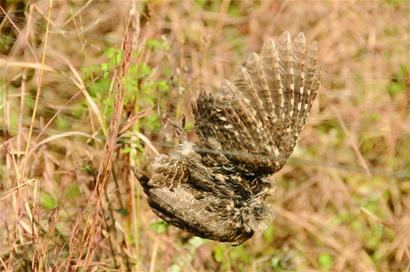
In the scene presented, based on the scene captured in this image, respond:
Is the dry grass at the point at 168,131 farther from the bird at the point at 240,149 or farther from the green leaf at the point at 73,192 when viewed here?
the bird at the point at 240,149

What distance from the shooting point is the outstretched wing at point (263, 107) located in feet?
11.0

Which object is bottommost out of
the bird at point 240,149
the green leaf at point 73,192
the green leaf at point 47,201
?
the green leaf at point 73,192

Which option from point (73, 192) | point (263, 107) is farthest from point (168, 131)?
point (73, 192)

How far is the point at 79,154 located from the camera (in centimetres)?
451

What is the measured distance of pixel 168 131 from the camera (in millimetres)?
3912

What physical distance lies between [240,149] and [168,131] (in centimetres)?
50

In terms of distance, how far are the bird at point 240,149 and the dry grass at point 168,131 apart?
0.59 feet

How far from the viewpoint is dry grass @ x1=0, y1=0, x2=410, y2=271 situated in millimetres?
3822

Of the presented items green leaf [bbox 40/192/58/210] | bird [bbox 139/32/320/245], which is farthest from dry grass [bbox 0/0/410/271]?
bird [bbox 139/32/320/245]

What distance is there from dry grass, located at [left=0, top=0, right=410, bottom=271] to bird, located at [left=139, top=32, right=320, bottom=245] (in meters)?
0.18

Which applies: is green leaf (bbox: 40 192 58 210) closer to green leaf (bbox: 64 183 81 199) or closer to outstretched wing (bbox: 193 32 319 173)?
green leaf (bbox: 64 183 81 199)

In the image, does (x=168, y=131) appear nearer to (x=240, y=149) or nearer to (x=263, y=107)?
(x=240, y=149)

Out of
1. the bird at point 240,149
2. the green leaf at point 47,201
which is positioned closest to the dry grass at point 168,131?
the green leaf at point 47,201

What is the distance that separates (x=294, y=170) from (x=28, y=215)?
201 centimetres
